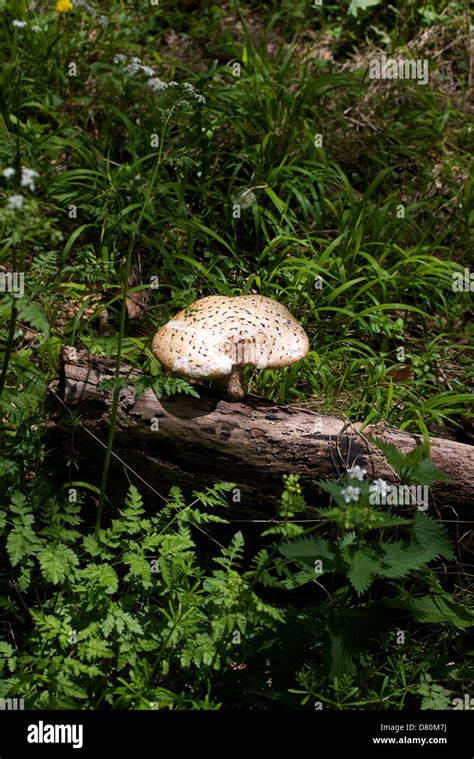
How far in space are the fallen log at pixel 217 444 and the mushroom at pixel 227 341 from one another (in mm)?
182

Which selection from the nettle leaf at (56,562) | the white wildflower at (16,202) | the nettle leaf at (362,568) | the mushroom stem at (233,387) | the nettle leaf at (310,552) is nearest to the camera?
the white wildflower at (16,202)

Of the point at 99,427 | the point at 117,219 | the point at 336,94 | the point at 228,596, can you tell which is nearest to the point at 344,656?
→ the point at 228,596

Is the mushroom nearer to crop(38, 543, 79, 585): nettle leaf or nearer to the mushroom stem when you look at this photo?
the mushroom stem

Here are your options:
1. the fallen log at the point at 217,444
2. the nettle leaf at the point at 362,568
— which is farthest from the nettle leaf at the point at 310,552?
the fallen log at the point at 217,444

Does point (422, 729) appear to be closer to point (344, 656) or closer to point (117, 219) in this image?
point (344, 656)

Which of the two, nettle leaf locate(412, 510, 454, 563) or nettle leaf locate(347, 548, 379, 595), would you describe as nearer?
nettle leaf locate(347, 548, 379, 595)

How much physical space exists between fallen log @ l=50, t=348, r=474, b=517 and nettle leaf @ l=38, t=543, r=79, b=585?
1.97 feet

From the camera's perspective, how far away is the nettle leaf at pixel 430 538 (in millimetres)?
2898

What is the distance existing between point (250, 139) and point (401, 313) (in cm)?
169

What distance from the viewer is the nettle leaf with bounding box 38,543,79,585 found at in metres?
2.89

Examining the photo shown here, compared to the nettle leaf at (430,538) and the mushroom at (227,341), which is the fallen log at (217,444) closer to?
the mushroom at (227,341)

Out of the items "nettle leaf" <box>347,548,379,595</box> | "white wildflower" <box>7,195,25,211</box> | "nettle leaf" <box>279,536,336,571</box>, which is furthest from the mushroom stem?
"white wildflower" <box>7,195,25,211</box>

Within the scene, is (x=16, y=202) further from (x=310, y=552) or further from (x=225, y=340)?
(x=310, y=552)

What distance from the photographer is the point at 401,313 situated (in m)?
5.00
